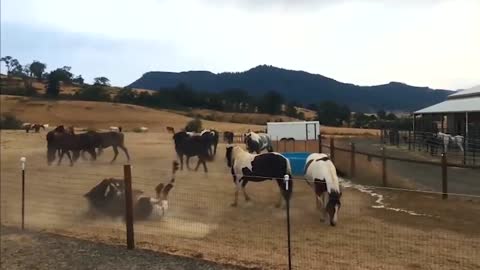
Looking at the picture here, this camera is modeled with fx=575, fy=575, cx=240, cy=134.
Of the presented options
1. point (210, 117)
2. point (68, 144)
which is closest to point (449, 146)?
point (68, 144)

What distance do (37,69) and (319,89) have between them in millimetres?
63984

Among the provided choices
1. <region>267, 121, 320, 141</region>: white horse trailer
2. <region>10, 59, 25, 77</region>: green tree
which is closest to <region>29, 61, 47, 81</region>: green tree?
<region>10, 59, 25, 77</region>: green tree

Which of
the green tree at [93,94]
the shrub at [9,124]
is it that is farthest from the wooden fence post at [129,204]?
the green tree at [93,94]

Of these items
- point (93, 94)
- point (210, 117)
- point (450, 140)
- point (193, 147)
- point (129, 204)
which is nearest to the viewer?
point (129, 204)

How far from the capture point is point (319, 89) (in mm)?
114188

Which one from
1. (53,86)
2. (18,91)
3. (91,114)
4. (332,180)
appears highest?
(53,86)

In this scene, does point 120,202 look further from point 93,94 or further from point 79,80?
point 79,80

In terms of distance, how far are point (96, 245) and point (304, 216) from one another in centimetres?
408

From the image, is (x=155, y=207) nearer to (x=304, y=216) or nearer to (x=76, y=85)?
(x=304, y=216)

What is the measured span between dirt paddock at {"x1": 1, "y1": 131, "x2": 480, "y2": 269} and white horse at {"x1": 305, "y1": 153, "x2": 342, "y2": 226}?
258 millimetres

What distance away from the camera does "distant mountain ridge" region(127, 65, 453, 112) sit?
97.2 m

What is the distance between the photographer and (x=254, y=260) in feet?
25.0

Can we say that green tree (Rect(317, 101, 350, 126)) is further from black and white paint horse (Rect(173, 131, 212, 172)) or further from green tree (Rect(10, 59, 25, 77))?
green tree (Rect(10, 59, 25, 77))

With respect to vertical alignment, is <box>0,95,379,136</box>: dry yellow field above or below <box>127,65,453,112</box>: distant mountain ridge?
below
